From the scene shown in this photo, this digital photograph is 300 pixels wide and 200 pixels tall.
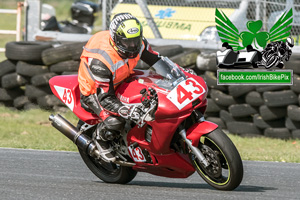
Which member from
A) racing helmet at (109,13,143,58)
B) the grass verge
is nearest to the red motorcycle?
racing helmet at (109,13,143,58)

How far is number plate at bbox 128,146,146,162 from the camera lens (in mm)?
5570

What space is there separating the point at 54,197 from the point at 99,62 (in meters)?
1.19

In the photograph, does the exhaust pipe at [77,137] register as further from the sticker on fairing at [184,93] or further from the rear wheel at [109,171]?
the sticker on fairing at [184,93]

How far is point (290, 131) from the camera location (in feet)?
31.6

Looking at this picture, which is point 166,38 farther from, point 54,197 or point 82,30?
point 54,197

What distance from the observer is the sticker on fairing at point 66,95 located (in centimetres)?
594

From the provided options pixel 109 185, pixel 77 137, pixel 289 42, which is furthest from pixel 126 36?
pixel 289 42

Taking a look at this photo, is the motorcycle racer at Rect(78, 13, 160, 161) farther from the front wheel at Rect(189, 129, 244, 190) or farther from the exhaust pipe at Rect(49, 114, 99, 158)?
the front wheel at Rect(189, 129, 244, 190)

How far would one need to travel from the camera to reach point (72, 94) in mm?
5930

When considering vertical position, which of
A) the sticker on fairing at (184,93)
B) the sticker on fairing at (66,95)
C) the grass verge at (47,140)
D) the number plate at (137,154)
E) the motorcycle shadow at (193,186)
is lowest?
the grass verge at (47,140)

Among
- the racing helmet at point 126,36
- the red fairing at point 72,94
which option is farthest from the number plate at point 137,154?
the racing helmet at point 126,36

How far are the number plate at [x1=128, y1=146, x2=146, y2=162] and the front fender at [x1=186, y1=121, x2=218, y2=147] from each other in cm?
59

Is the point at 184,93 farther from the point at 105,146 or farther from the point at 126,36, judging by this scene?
the point at 105,146

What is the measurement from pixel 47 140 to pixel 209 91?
2680mm
